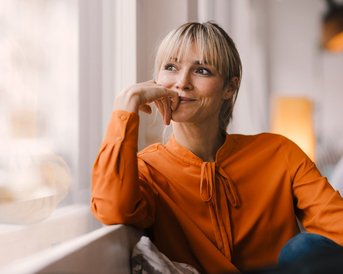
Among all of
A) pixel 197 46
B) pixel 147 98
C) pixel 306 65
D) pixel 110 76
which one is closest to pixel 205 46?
pixel 197 46

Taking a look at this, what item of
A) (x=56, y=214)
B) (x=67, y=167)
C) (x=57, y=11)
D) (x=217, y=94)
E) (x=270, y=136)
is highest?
(x=57, y=11)

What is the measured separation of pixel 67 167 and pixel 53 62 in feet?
1.10

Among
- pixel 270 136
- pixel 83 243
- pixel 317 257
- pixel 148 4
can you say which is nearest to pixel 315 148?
pixel 270 136

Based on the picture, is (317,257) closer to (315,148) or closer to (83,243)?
(83,243)

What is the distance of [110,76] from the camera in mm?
1850

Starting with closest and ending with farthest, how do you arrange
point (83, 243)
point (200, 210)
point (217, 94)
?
point (83, 243) → point (200, 210) → point (217, 94)

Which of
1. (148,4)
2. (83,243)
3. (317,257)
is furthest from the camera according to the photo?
(148,4)

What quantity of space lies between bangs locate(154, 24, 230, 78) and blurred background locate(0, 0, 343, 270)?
1.15 ft

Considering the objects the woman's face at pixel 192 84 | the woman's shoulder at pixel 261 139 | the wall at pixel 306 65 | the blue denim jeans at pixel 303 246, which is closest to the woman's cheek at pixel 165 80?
the woman's face at pixel 192 84

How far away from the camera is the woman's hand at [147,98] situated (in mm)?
1139

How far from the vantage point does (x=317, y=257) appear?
51 centimetres

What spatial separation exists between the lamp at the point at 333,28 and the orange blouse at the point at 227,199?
1.16m

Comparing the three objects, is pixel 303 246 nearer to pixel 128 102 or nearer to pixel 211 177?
pixel 211 177

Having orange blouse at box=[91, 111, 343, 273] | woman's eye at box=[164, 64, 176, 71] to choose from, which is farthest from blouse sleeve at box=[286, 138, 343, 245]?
woman's eye at box=[164, 64, 176, 71]
